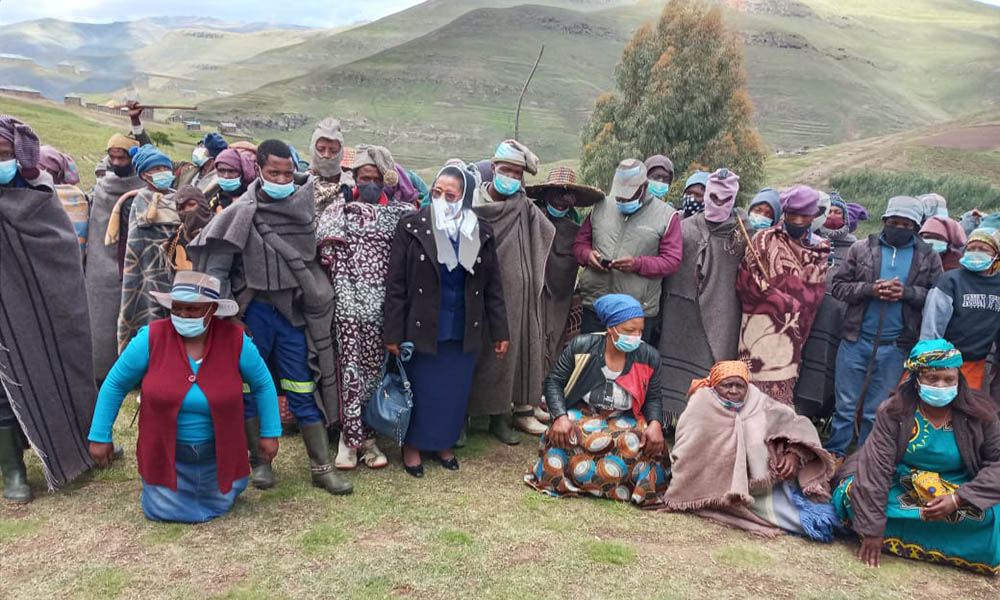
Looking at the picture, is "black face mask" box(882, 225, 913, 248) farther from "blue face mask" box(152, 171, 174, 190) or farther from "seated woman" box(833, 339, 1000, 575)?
"blue face mask" box(152, 171, 174, 190)

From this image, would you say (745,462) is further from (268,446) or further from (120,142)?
(120,142)

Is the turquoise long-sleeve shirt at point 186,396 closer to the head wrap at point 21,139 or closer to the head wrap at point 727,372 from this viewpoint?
the head wrap at point 21,139

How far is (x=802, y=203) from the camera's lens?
4758mm

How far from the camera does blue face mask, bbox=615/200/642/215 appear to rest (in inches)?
196

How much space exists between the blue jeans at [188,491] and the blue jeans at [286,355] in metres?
0.45

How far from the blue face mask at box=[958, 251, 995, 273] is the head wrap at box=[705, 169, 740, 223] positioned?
1.61 metres

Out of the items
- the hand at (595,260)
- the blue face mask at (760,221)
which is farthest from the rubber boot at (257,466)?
the blue face mask at (760,221)

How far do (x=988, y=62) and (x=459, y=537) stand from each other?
212 ft

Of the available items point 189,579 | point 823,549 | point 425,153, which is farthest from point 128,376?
point 425,153

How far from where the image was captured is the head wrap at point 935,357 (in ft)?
11.7

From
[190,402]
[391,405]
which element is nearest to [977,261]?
[391,405]

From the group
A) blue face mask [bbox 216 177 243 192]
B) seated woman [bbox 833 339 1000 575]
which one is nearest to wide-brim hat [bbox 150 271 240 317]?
blue face mask [bbox 216 177 243 192]

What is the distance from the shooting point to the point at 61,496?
3.76 meters

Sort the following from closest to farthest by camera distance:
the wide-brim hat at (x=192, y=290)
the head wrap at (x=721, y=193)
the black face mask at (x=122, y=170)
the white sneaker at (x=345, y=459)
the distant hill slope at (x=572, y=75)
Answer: the wide-brim hat at (x=192, y=290) < the white sneaker at (x=345, y=459) < the head wrap at (x=721, y=193) < the black face mask at (x=122, y=170) < the distant hill slope at (x=572, y=75)
